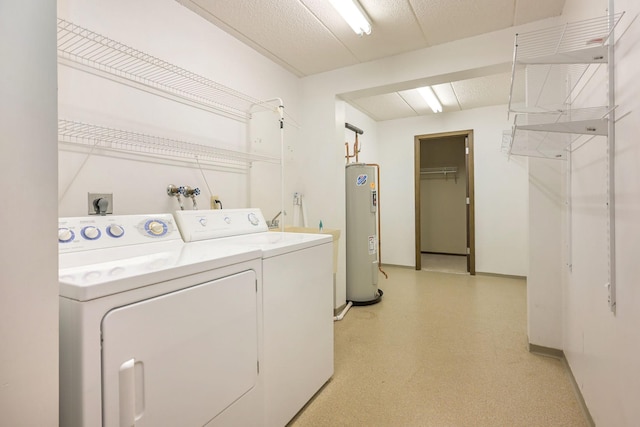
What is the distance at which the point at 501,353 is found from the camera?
7.27 ft

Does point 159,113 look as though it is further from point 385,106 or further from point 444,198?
point 444,198

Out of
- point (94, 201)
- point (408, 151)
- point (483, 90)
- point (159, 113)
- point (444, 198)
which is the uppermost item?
point (483, 90)

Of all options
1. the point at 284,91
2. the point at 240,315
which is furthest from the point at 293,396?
the point at 284,91

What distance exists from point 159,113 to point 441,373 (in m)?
2.42

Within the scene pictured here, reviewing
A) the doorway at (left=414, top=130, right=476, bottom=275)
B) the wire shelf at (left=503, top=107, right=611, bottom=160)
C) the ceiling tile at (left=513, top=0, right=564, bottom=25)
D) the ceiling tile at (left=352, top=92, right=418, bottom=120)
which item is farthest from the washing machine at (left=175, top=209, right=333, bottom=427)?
the doorway at (left=414, top=130, right=476, bottom=275)

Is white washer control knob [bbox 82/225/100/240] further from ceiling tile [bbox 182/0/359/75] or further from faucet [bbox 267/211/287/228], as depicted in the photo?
ceiling tile [bbox 182/0/359/75]

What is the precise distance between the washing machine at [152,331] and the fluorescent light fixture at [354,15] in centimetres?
171

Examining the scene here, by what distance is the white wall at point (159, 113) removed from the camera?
1500 mm

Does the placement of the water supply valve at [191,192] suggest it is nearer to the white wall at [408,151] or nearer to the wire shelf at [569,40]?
the white wall at [408,151]

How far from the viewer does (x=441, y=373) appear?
1.97 metres

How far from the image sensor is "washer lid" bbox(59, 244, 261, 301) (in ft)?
2.58

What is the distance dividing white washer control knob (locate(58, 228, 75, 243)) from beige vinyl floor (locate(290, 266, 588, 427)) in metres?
1.34

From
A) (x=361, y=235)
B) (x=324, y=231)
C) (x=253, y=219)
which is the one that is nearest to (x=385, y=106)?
(x=361, y=235)

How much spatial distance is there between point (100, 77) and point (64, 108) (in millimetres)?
263
